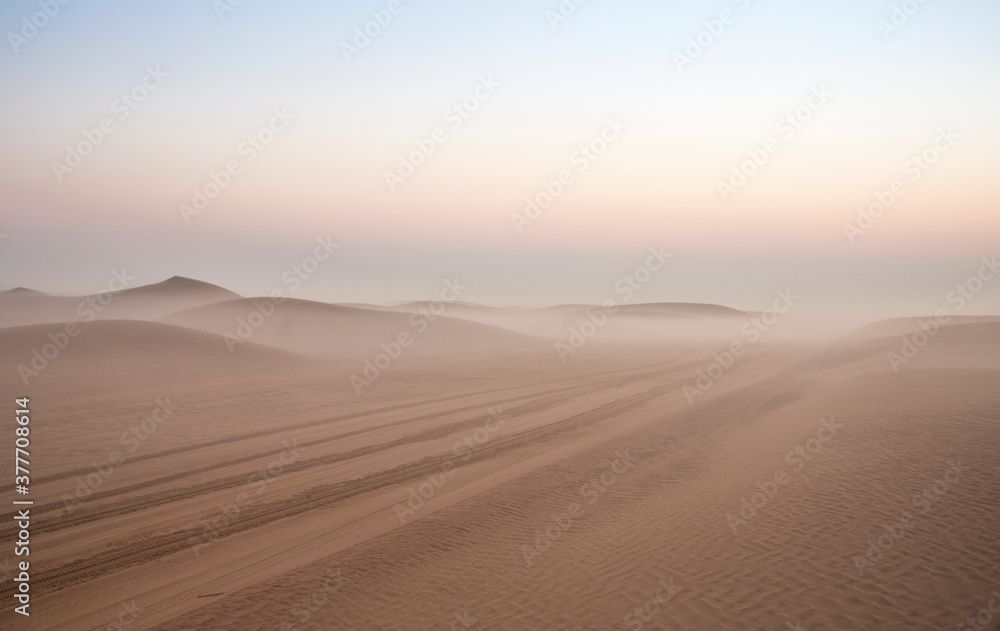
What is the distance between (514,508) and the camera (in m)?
9.91

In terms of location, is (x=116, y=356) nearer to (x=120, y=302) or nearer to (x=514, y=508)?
(x=514, y=508)

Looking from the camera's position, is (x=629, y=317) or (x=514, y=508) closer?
(x=514, y=508)

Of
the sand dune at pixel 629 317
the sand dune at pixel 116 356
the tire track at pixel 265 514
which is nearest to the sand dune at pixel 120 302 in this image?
the sand dune at pixel 629 317

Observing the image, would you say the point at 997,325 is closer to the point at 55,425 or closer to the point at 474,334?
the point at 474,334

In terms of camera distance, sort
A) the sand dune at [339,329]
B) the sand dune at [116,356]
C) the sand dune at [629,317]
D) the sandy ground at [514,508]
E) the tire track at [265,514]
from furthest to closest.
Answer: the sand dune at [629,317], the sand dune at [339,329], the sand dune at [116,356], the tire track at [265,514], the sandy ground at [514,508]

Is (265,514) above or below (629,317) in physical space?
below

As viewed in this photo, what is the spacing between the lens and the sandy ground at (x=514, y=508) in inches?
260

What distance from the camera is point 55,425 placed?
15.2 m

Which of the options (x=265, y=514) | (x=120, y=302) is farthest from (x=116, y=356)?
(x=120, y=302)

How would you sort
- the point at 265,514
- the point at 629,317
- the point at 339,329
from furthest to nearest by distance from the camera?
the point at 629,317, the point at 339,329, the point at 265,514

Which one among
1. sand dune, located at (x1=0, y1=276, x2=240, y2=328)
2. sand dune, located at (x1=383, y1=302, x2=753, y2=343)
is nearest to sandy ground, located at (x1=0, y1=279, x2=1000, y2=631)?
sand dune, located at (x1=383, y1=302, x2=753, y2=343)

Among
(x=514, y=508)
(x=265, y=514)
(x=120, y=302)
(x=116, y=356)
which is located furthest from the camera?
(x=120, y=302)

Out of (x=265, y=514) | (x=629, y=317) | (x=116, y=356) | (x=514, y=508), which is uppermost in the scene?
(x=116, y=356)

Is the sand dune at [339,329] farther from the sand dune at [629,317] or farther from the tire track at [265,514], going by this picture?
the sand dune at [629,317]
